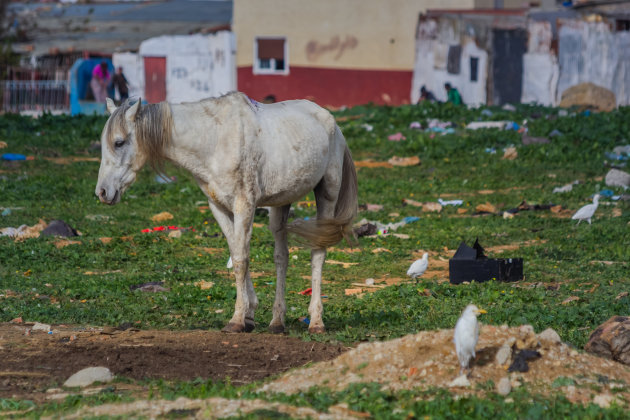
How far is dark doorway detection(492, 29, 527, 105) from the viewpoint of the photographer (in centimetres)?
2756

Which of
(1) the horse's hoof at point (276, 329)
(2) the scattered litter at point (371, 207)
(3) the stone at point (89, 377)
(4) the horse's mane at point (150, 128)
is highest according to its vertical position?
(4) the horse's mane at point (150, 128)

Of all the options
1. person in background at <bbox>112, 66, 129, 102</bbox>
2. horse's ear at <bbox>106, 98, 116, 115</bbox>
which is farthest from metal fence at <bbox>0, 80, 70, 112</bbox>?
horse's ear at <bbox>106, 98, 116, 115</bbox>

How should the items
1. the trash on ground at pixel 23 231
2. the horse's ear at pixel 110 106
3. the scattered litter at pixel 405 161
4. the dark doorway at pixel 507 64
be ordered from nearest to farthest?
the horse's ear at pixel 110 106
the trash on ground at pixel 23 231
the scattered litter at pixel 405 161
the dark doorway at pixel 507 64

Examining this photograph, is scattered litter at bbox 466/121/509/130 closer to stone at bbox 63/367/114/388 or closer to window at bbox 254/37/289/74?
window at bbox 254/37/289/74

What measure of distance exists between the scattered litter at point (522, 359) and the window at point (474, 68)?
76.5 ft

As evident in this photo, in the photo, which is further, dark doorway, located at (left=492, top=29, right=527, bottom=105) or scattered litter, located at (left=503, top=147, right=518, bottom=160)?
dark doorway, located at (left=492, top=29, right=527, bottom=105)

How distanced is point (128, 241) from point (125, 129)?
15.4ft

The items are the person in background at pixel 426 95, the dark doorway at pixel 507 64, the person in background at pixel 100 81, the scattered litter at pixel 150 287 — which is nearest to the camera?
the scattered litter at pixel 150 287

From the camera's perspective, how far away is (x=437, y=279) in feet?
32.1

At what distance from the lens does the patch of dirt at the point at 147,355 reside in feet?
19.6

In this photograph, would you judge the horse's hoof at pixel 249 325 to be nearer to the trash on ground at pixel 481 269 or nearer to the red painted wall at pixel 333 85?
the trash on ground at pixel 481 269

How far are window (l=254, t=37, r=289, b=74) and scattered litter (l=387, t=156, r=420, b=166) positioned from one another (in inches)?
571

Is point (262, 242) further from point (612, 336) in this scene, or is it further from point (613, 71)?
point (613, 71)

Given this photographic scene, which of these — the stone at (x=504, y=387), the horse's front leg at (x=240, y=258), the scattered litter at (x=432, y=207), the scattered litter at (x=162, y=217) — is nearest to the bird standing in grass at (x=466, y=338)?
the stone at (x=504, y=387)
